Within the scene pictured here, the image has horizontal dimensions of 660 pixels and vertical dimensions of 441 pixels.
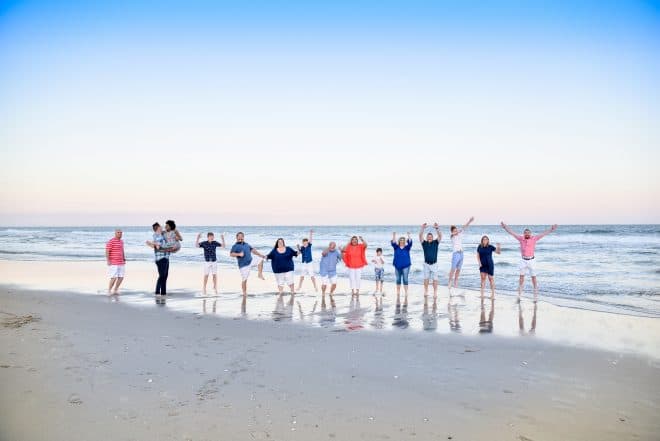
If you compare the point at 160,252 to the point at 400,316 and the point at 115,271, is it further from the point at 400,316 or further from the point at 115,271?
the point at 400,316

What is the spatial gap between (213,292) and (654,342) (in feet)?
36.9

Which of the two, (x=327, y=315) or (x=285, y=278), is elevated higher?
A: (x=285, y=278)

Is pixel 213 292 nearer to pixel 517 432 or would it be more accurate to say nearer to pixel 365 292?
pixel 365 292

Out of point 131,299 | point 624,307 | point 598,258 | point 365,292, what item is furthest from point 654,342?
point 598,258

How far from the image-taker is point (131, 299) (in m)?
12.7

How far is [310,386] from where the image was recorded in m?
5.85

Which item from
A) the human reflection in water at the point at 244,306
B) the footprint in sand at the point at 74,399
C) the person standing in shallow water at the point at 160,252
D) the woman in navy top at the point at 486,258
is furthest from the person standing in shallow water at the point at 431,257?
the footprint in sand at the point at 74,399

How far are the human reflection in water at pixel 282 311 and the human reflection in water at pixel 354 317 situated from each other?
135 centimetres

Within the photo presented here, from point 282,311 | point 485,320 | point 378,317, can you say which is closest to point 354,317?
point 378,317

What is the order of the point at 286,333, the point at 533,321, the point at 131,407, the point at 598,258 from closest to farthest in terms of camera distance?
1. the point at 131,407
2. the point at 286,333
3. the point at 533,321
4. the point at 598,258

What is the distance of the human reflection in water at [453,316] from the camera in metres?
9.50

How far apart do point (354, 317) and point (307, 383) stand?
460cm

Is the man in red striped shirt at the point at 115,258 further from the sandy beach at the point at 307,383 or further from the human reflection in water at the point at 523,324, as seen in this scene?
the human reflection in water at the point at 523,324

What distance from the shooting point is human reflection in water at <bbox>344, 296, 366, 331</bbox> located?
9.45 meters
